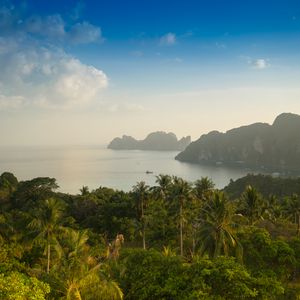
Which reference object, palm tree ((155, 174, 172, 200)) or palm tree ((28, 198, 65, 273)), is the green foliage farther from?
palm tree ((155, 174, 172, 200))

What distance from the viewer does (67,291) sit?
840 inches

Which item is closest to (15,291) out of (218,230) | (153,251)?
(153,251)

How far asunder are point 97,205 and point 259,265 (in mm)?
42500

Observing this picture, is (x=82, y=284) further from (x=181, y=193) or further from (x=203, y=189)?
(x=203, y=189)

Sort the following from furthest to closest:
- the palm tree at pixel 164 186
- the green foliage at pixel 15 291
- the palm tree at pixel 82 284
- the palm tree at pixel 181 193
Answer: the palm tree at pixel 164 186 < the palm tree at pixel 181 193 < the palm tree at pixel 82 284 < the green foliage at pixel 15 291

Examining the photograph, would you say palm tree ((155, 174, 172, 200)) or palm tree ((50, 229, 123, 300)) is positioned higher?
palm tree ((155, 174, 172, 200))

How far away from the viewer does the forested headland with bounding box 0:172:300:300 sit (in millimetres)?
22453

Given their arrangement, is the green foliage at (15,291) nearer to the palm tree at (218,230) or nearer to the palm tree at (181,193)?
the palm tree at (218,230)

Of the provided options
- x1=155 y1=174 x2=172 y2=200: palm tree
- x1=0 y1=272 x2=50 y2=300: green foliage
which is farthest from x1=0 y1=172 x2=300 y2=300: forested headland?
x1=155 y1=174 x2=172 y2=200: palm tree

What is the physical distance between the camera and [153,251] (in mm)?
30938

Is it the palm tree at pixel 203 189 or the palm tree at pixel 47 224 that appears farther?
the palm tree at pixel 203 189

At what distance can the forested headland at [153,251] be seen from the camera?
22.5 m

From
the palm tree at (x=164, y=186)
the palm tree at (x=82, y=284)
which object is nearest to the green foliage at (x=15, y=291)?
the palm tree at (x=82, y=284)

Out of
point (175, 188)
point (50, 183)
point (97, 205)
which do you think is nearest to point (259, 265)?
point (175, 188)
